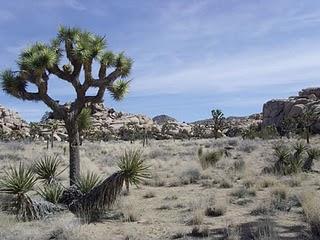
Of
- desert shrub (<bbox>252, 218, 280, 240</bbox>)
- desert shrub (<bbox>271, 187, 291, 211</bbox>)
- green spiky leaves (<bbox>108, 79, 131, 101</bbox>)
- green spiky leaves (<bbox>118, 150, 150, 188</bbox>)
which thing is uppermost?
green spiky leaves (<bbox>108, 79, 131, 101</bbox>)

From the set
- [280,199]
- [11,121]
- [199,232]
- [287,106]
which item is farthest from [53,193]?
[11,121]

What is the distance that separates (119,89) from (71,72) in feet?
5.13

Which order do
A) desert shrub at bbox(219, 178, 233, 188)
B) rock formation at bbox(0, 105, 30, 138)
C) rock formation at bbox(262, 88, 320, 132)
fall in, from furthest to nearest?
rock formation at bbox(0, 105, 30, 138) → rock formation at bbox(262, 88, 320, 132) → desert shrub at bbox(219, 178, 233, 188)

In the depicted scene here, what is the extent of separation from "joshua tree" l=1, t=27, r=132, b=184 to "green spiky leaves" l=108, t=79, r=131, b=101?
0.73 ft

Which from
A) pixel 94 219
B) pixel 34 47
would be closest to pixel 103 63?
pixel 34 47

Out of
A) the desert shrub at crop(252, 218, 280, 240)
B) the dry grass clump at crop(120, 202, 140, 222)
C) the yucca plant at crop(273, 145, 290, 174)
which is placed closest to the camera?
the desert shrub at crop(252, 218, 280, 240)

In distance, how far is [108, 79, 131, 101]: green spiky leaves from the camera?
15.2 m

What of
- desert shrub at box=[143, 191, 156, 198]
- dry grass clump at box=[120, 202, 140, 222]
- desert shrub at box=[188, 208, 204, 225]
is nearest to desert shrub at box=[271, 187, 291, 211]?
desert shrub at box=[188, 208, 204, 225]

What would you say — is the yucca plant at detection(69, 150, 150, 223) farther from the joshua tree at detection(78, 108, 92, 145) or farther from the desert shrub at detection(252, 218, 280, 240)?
the joshua tree at detection(78, 108, 92, 145)

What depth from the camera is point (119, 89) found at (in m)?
15.2

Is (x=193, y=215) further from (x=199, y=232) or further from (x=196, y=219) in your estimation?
(x=199, y=232)

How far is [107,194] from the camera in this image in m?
12.2

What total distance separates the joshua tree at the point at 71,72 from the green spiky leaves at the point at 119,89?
22cm

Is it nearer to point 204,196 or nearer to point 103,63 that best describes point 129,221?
point 204,196
